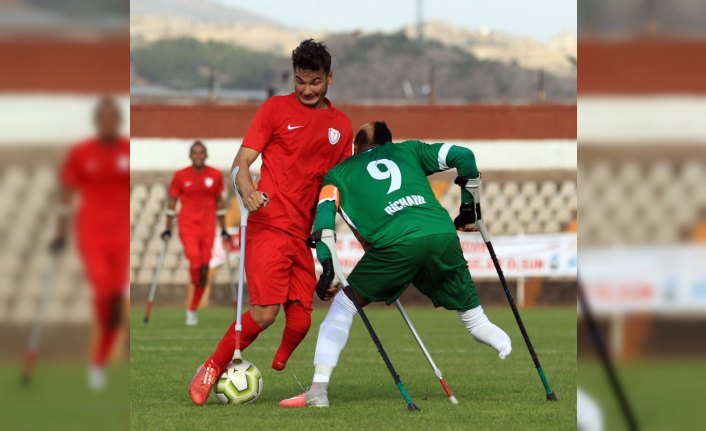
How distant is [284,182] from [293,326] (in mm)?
946

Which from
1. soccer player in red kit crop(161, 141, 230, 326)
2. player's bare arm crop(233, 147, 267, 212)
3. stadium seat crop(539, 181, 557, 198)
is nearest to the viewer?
player's bare arm crop(233, 147, 267, 212)

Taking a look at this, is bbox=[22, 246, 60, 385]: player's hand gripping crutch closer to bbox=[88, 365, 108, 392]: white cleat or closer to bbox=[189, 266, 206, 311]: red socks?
bbox=[88, 365, 108, 392]: white cleat

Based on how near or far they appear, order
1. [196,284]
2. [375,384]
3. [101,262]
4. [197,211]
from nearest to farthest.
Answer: [101,262], [375,384], [196,284], [197,211]

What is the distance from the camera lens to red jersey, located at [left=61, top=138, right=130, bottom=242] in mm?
1906

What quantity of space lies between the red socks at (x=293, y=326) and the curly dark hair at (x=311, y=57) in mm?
1511

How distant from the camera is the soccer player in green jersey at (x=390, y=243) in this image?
7914 mm

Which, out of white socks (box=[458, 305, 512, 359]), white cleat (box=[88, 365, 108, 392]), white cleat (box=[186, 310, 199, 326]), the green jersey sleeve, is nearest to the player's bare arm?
the green jersey sleeve

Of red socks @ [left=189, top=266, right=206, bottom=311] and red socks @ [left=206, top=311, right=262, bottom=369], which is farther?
red socks @ [left=189, top=266, right=206, bottom=311]

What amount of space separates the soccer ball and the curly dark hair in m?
1.90

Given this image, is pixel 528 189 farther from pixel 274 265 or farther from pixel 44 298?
pixel 44 298

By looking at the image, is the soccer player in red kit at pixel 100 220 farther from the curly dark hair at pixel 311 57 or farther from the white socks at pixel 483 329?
the white socks at pixel 483 329

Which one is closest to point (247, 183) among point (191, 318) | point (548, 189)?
point (191, 318)

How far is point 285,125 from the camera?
26.9 ft

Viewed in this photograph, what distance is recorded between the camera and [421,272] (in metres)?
8.13
